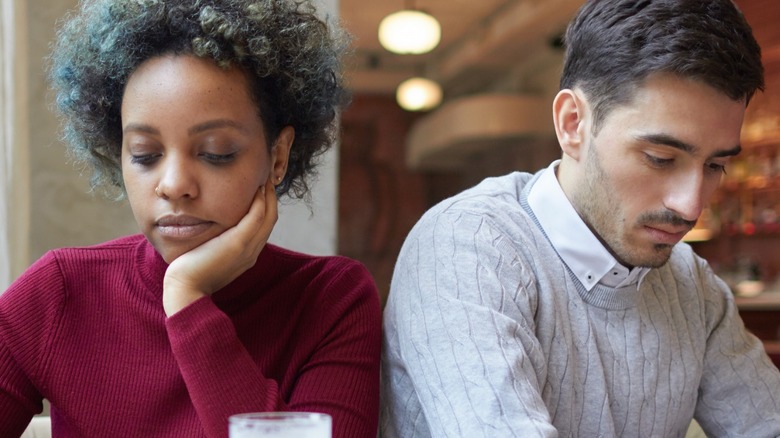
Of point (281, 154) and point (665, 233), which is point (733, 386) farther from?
point (281, 154)

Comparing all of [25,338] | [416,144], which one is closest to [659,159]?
[25,338]

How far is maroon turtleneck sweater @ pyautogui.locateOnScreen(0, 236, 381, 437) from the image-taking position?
1406 mm

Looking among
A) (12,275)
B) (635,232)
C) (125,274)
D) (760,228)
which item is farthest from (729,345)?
(760,228)

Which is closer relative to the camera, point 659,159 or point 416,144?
point 659,159

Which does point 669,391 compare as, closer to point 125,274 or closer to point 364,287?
point 364,287

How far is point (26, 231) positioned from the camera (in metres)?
2.30

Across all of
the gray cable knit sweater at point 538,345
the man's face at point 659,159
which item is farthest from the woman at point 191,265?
the man's face at point 659,159

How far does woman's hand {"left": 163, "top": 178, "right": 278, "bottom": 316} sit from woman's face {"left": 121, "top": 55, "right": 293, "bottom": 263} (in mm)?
19

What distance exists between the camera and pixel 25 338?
142 centimetres

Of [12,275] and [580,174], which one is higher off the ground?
[580,174]

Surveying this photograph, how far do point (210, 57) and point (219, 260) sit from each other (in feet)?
0.96

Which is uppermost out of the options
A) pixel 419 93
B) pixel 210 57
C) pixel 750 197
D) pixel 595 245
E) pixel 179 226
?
pixel 210 57

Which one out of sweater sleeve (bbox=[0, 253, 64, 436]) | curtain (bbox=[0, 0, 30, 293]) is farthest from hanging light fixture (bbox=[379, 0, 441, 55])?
sweater sleeve (bbox=[0, 253, 64, 436])

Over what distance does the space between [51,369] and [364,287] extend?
500 millimetres
